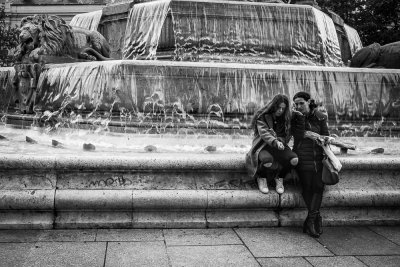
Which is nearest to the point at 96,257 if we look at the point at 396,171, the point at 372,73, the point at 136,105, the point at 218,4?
the point at 396,171

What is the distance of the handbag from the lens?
4281 mm

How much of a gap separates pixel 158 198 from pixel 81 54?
593 centimetres

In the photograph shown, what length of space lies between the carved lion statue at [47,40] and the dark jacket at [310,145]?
5.86 meters

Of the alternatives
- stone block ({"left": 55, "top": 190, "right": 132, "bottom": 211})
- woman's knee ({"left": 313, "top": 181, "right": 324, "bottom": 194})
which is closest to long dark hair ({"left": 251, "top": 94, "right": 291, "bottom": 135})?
woman's knee ({"left": 313, "top": 181, "right": 324, "bottom": 194})

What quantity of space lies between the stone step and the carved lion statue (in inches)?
193

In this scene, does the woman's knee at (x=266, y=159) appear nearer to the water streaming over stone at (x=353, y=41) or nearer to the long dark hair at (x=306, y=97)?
the long dark hair at (x=306, y=97)

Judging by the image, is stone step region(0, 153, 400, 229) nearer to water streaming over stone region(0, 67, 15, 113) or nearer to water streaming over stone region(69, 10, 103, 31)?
water streaming over stone region(0, 67, 15, 113)

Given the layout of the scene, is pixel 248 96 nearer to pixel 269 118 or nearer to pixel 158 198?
pixel 269 118

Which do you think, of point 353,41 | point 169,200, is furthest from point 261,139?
point 353,41

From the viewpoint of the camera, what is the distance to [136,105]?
22.5ft

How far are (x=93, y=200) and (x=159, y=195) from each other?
2.04 feet

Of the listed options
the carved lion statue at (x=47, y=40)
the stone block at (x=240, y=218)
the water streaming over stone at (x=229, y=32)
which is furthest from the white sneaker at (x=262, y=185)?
the carved lion statue at (x=47, y=40)

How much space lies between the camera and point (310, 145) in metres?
4.48

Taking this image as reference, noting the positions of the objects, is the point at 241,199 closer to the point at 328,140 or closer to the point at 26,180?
the point at 328,140
